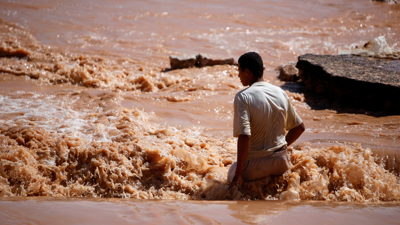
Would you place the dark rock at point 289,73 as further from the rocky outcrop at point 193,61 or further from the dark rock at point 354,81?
the rocky outcrop at point 193,61

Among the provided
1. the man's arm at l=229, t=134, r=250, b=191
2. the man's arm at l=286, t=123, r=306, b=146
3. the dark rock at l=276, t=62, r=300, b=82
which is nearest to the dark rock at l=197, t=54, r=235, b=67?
the dark rock at l=276, t=62, r=300, b=82

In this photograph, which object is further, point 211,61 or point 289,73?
point 211,61

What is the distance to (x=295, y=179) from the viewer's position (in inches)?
138

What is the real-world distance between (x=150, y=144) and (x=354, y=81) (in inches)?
164

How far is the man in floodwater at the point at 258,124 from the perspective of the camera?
116 inches

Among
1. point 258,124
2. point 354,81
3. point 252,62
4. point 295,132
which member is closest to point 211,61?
point 354,81

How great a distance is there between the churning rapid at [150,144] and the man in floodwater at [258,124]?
27 centimetres

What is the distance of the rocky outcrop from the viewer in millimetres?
8484

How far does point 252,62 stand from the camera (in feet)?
10.1

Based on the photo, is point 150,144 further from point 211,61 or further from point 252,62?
point 211,61

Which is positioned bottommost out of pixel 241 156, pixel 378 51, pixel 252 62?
pixel 241 156

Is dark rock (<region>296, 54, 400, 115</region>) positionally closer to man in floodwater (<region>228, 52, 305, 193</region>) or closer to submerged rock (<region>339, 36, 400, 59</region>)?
submerged rock (<region>339, 36, 400, 59</region>)

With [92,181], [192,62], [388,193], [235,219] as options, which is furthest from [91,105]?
[388,193]

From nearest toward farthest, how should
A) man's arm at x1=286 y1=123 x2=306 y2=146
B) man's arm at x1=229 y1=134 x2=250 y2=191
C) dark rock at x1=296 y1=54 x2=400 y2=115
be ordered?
man's arm at x1=229 y1=134 x2=250 y2=191 → man's arm at x1=286 y1=123 x2=306 y2=146 → dark rock at x1=296 y1=54 x2=400 y2=115
